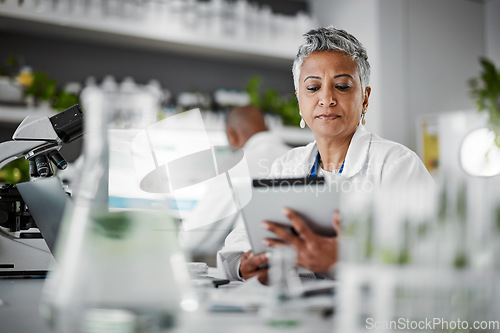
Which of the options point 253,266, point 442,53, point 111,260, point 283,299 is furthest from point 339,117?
point 442,53

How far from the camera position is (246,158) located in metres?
2.16

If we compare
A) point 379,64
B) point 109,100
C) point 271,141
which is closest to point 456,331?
point 109,100

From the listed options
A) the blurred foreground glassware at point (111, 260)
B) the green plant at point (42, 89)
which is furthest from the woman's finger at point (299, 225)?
the green plant at point (42, 89)

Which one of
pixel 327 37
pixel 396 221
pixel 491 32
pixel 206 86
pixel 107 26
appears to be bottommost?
pixel 396 221

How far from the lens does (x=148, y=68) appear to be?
341 centimetres

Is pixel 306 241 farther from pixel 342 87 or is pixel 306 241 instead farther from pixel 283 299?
pixel 342 87

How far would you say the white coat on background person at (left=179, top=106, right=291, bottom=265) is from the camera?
5.78 feet

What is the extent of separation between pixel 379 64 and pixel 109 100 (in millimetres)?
3143

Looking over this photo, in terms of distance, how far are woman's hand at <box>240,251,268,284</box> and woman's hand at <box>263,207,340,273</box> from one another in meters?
0.09

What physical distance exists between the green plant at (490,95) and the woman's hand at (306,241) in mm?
3021

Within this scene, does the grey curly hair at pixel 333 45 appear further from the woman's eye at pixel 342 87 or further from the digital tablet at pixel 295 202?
the digital tablet at pixel 295 202

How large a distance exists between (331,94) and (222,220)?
2.32 feet

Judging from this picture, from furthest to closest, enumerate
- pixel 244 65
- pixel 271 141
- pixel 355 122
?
1. pixel 244 65
2. pixel 271 141
3. pixel 355 122

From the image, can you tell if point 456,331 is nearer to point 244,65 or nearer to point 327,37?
point 327,37
